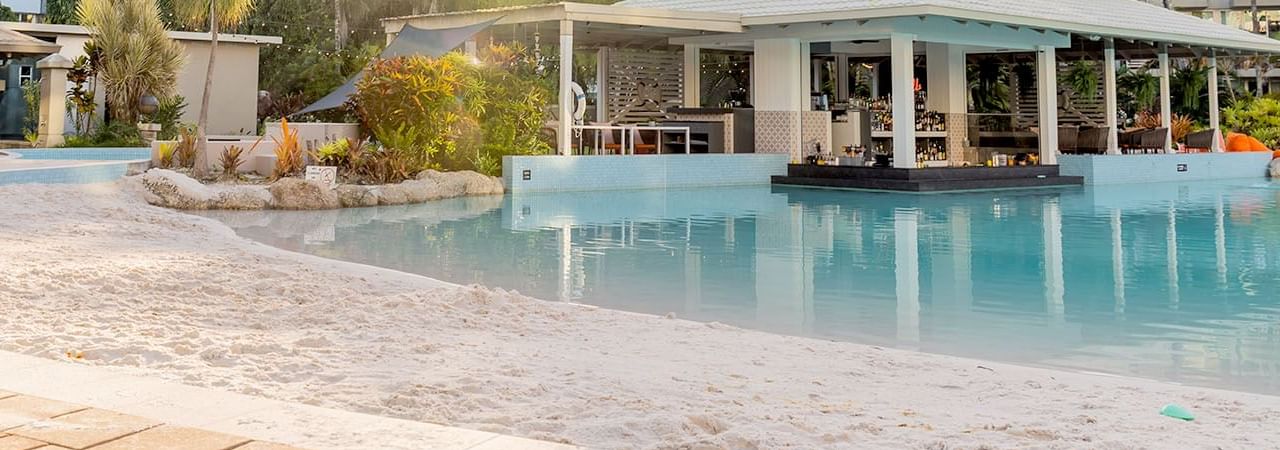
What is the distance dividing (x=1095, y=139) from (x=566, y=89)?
10271mm

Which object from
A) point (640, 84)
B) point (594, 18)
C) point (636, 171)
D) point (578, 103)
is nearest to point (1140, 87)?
point (640, 84)

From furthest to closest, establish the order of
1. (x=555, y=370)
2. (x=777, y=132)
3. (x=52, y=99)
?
(x=52, y=99), (x=777, y=132), (x=555, y=370)

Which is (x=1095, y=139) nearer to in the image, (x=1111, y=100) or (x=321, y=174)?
(x=1111, y=100)

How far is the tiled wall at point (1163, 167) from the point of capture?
19922 millimetres

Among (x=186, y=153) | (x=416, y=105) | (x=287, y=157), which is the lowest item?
(x=287, y=157)

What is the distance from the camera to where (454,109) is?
16.1 metres

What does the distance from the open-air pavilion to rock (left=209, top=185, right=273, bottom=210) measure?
4.05m

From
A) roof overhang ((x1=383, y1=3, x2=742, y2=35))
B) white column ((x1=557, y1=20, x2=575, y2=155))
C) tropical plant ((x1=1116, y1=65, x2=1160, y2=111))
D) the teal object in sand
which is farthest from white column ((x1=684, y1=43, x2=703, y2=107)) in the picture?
the teal object in sand

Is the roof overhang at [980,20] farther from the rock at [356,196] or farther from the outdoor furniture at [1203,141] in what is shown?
the rock at [356,196]

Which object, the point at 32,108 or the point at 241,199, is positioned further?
the point at 32,108

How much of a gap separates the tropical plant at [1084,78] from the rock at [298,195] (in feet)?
50.8

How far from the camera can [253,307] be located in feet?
18.2

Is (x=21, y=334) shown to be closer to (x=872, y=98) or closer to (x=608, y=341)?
(x=608, y=341)

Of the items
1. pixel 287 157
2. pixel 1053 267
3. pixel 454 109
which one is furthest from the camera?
pixel 454 109
